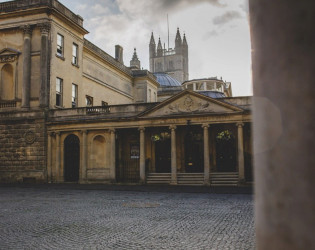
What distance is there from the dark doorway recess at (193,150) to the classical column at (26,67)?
45.5ft

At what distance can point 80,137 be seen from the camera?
28.4m

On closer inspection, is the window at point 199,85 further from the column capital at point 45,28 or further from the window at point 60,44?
the column capital at point 45,28

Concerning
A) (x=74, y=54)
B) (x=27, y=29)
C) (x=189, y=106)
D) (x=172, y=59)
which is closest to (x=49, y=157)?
(x=74, y=54)

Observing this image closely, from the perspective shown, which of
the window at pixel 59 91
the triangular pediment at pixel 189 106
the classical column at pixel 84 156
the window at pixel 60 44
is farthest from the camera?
the window at pixel 60 44

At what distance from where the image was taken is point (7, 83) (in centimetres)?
3062

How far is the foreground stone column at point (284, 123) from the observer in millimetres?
763

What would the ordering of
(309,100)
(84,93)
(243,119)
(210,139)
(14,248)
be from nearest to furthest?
1. (309,100)
2. (14,248)
3. (243,119)
4. (210,139)
5. (84,93)

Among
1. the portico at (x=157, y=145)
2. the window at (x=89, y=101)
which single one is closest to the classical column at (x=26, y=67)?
the portico at (x=157, y=145)

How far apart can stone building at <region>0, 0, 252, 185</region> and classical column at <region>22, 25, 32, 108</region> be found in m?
0.08

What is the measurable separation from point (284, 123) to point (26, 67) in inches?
1222

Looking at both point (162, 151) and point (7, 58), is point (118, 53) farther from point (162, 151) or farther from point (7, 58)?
point (162, 151)

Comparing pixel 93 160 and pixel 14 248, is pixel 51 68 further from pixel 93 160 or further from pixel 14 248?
pixel 14 248

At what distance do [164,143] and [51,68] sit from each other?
1154 cm

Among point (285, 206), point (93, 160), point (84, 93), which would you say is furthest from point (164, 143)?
point (285, 206)
